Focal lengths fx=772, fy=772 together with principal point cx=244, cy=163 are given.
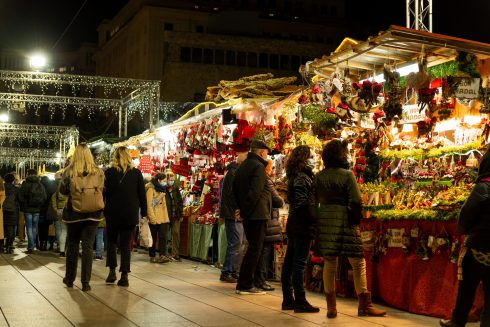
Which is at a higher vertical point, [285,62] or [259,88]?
[285,62]

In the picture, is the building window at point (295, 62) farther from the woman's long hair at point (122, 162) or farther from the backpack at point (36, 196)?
the woman's long hair at point (122, 162)

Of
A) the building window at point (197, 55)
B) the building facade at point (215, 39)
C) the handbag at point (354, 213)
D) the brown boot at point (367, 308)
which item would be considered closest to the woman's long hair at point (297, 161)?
the handbag at point (354, 213)

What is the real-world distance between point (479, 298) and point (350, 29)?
63.8 metres

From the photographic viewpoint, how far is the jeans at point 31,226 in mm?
16438

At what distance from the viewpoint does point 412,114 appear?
9.59m

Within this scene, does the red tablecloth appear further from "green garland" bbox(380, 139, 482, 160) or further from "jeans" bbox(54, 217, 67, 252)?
"jeans" bbox(54, 217, 67, 252)

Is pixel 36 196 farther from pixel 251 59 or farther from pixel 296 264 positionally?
pixel 251 59

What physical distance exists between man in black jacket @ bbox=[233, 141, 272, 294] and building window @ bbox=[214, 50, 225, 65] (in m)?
49.4

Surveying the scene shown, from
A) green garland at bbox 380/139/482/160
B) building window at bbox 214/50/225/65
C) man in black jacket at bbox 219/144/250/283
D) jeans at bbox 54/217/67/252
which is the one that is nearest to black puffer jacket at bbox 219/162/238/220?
man in black jacket at bbox 219/144/250/283

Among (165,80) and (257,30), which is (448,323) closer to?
(165,80)

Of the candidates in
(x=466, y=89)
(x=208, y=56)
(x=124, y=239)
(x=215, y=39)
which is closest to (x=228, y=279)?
(x=124, y=239)

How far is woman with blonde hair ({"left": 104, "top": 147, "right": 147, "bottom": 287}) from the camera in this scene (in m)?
9.96

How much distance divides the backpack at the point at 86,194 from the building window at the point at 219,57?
1927 inches

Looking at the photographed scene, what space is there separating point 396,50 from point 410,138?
1.25 m
